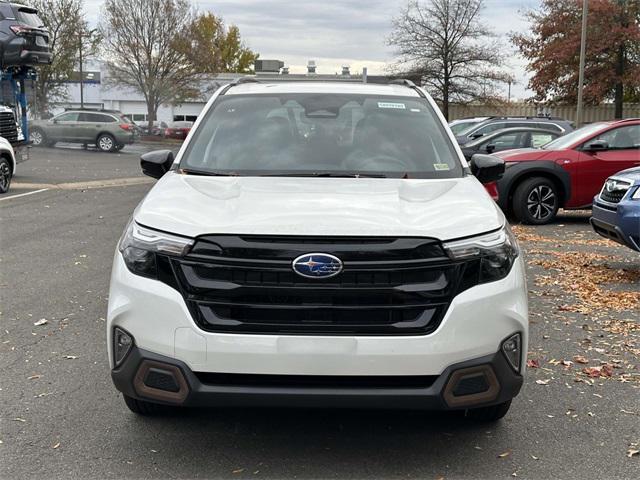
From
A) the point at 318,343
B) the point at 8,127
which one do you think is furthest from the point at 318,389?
the point at 8,127

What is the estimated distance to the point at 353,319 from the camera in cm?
329

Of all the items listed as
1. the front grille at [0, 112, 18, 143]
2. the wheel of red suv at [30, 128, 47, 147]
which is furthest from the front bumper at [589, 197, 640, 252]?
the wheel of red suv at [30, 128, 47, 147]

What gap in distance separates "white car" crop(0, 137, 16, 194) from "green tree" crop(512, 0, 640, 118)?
1051 inches

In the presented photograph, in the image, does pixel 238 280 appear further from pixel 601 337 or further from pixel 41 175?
pixel 41 175

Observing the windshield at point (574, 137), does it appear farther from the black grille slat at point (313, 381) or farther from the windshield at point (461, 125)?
the windshield at point (461, 125)

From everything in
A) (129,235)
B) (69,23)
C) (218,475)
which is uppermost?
(69,23)

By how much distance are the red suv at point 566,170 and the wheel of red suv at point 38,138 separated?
2663cm

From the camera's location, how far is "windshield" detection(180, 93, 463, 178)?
4.51 meters

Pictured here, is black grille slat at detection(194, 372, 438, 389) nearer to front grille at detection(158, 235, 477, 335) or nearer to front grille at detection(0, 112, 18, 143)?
front grille at detection(158, 235, 477, 335)

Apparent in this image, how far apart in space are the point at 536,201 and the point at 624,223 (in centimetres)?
458

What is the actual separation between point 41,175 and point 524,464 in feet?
62.2

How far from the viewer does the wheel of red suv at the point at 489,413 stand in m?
3.93

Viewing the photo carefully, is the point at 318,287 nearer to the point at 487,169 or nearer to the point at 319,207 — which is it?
the point at 319,207

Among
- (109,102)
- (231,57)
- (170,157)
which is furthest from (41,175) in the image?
(109,102)
